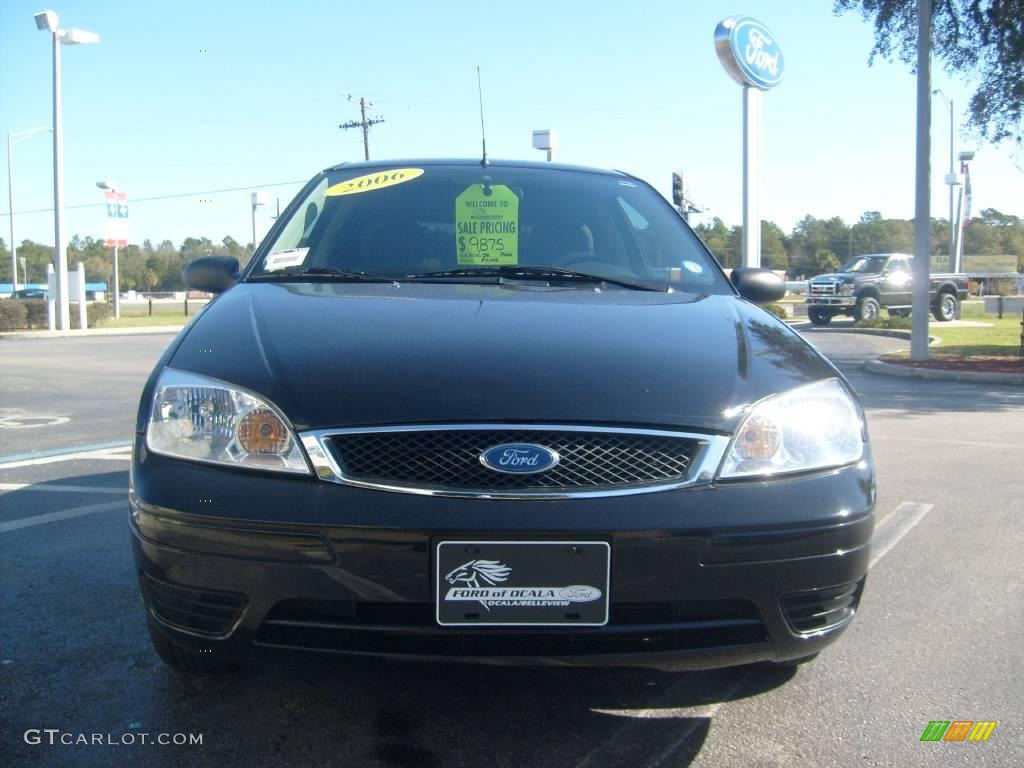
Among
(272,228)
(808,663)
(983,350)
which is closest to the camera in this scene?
(808,663)

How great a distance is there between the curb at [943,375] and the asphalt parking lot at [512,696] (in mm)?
9169

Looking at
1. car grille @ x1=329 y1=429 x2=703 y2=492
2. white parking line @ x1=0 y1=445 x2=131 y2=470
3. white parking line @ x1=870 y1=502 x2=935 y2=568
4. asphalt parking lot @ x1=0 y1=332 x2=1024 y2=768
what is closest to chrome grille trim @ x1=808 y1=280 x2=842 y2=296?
white parking line @ x1=870 y1=502 x2=935 y2=568

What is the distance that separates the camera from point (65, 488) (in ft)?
17.6

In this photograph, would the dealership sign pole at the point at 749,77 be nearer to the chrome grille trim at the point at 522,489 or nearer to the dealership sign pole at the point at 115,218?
the chrome grille trim at the point at 522,489

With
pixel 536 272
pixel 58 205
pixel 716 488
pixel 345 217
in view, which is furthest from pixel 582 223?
pixel 58 205

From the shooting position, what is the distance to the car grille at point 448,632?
2105 millimetres

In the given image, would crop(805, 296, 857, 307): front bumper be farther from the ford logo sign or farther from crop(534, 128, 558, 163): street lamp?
the ford logo sign

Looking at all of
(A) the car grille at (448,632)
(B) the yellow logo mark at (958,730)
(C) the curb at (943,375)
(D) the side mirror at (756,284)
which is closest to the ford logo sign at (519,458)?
(A) the car grille at (448,632)

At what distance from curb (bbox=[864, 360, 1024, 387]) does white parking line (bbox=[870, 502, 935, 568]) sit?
844 centimetres

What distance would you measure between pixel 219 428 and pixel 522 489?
2.43 feet

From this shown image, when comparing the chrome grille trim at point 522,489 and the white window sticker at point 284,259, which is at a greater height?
the white window sticker at point 284,259

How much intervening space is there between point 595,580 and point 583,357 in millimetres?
598

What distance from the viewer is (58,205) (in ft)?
88.1

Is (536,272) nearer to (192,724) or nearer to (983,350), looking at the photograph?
(192,724)
